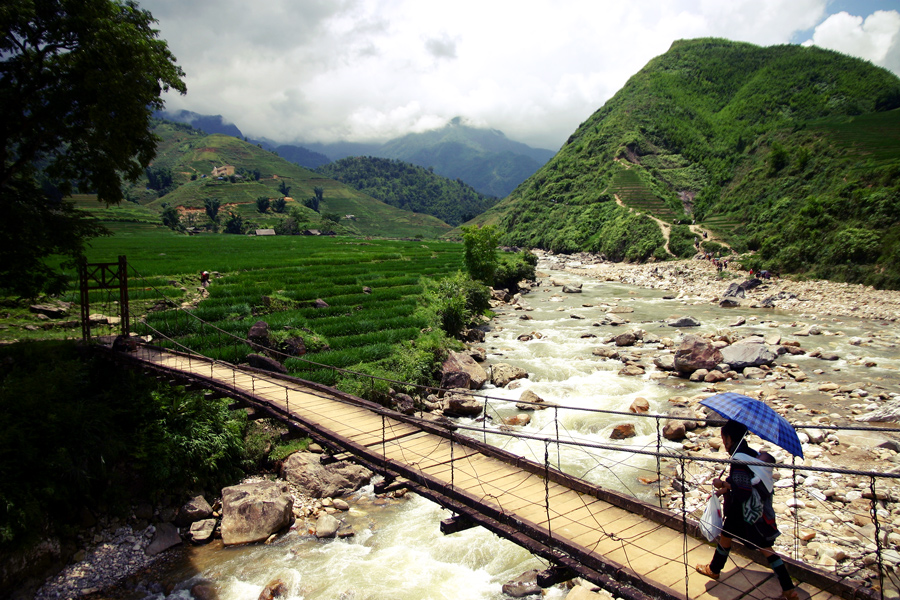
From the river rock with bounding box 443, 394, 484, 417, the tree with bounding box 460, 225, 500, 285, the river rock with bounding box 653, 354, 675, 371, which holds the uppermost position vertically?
the tree with bounding box 460, 225, 500, 285

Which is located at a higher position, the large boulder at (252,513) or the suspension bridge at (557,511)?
the suspension bridge at (557,511)

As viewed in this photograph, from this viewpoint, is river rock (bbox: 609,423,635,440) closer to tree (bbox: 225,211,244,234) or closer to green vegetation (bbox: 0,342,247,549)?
green vegetation (bbox: 0,342,247,549)

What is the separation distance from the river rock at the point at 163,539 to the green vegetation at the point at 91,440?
2.78ft

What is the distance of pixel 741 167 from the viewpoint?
7100 centimetres

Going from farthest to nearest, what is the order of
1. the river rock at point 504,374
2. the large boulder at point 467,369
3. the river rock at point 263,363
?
1. the river rock at point 504,374
2. the large boulder at point 467,369
3. the river rock at point 263,363

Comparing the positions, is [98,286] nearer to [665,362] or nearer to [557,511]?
[557,511]

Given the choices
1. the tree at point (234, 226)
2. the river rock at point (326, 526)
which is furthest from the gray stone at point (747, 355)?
the tree at point (234, 226)

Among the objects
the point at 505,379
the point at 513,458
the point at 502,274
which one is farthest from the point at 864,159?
the point at 513,458

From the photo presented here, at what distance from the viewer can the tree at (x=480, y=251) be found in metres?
33.7

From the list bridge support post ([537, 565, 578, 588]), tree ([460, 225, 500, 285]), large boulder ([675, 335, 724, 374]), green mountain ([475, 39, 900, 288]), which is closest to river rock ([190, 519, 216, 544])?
bridge support post ([537, 565, 578, 588])

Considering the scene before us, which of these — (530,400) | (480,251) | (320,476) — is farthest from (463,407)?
(480,251)

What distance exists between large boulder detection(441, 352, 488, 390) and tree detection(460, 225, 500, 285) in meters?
17.8

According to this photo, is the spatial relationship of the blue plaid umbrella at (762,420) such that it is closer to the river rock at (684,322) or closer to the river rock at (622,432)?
the river rock at (622,432)

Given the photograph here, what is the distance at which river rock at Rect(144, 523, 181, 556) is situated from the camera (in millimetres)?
8570
